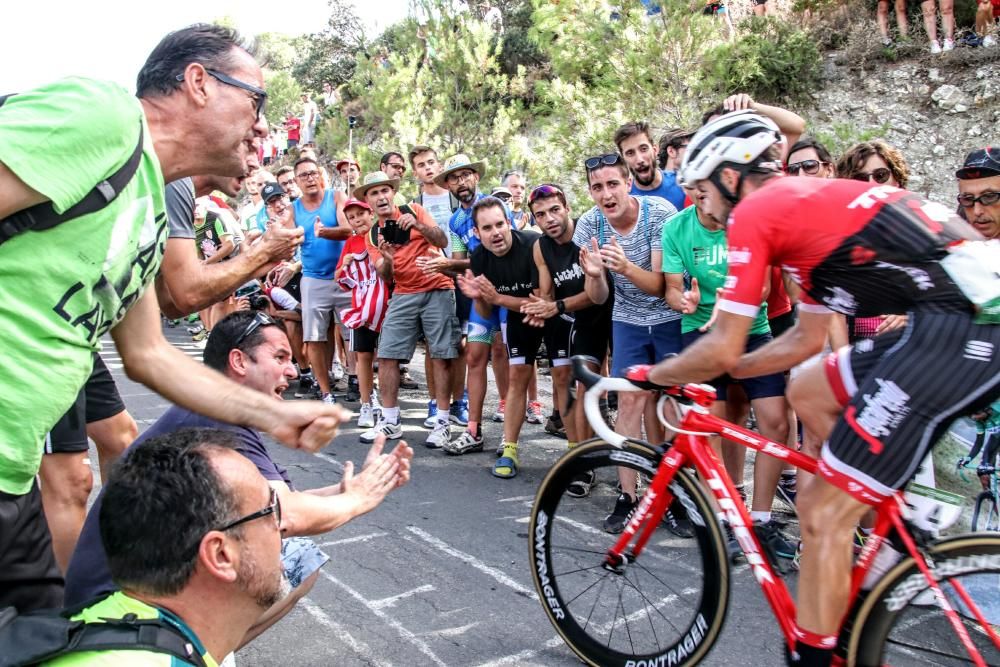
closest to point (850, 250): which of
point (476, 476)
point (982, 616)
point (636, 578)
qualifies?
point (982, 616)

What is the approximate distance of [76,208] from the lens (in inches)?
67.5

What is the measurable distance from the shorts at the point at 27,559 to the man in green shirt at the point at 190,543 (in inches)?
12.4

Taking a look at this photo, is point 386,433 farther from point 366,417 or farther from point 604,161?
point 604,161

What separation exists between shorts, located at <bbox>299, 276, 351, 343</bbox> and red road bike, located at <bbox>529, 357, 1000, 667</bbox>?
15.6 ft

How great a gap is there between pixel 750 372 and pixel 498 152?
12280 mm

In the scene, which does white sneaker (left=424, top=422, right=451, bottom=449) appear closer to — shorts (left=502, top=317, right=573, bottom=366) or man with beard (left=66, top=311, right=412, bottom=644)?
shorts (left=502, top=317, right=573, bottom=366)

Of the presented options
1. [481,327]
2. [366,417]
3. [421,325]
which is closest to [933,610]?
[481,327]

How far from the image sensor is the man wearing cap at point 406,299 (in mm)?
7125

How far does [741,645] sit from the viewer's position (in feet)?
11.3

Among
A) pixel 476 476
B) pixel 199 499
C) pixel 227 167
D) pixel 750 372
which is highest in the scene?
pixel 227 167

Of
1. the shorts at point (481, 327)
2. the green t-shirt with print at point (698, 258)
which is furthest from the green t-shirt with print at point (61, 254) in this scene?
the shorts at point (481, 327)

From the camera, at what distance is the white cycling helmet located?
9.87 feet

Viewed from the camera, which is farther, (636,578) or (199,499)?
(636,578)

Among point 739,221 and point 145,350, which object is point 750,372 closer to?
point 739,221
